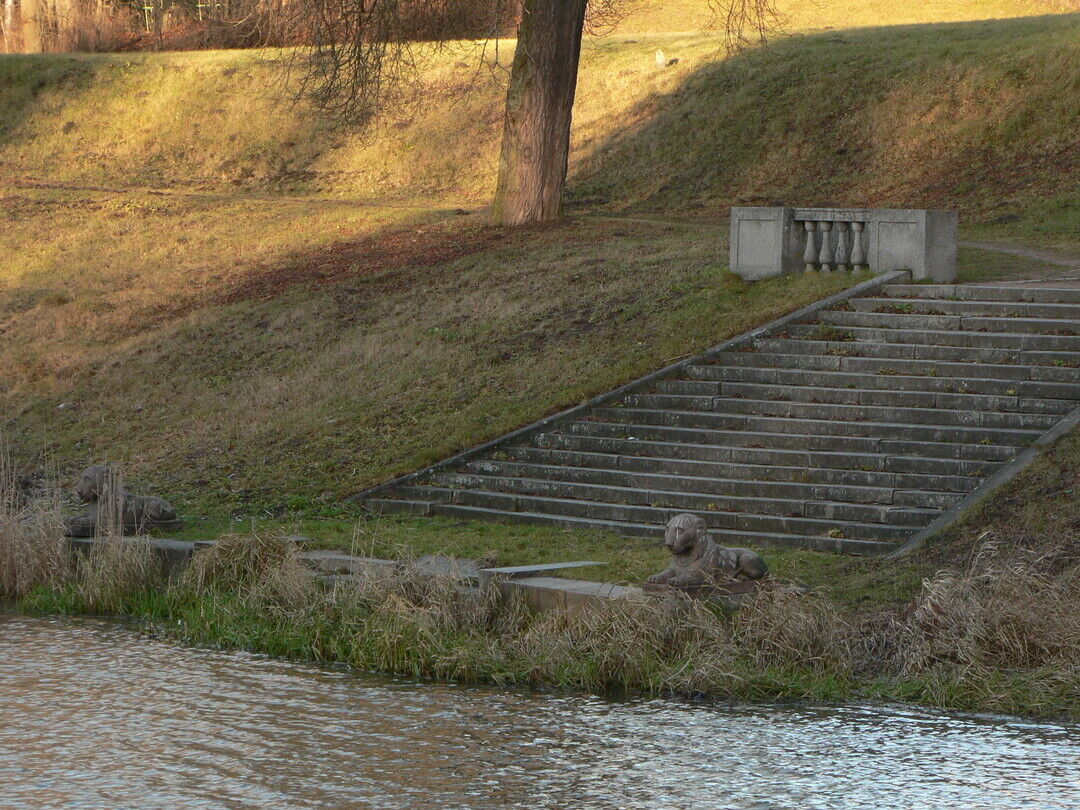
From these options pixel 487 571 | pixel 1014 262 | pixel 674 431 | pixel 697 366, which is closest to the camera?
pixel 487 571

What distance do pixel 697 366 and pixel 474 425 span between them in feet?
8.47

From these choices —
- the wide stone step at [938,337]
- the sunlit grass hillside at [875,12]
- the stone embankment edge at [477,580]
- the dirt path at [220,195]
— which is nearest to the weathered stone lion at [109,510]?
the stone embankment edge at [477,580]

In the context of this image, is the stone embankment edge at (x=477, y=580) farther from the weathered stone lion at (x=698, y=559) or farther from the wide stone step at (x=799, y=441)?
the wide stone step at (x=799, y=441)

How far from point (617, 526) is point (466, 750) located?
5360 mm

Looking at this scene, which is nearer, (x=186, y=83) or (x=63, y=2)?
(x=186, y=83)

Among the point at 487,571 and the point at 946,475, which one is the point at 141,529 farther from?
the point at 946,475

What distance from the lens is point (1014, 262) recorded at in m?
19.5

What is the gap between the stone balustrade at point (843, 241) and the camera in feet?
57.0

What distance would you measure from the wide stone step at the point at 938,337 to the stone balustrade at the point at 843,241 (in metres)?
1.76

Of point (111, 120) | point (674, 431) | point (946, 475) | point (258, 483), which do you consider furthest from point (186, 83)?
point (946, 475)

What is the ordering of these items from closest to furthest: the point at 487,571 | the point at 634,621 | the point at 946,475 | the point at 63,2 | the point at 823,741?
the point at 823,741 < the point at 634,621 < the point at 487,571 < the point at 946,475 < the point at 63,2

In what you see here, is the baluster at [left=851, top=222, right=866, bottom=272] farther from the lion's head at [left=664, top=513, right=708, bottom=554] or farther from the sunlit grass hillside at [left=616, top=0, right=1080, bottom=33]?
the sunlit grass hillside at [left=616, top=0, right=1080, bottom=33]

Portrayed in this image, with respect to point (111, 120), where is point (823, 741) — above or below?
below

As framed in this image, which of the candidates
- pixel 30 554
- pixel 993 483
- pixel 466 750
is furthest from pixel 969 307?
pixel 30 554
